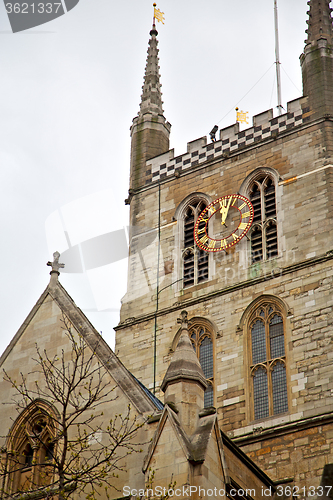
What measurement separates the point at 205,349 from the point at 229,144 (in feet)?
26.5

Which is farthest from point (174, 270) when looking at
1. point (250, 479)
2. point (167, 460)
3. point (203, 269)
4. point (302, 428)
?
point (167, 460)

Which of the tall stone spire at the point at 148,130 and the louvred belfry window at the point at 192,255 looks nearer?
the louvred belfry window at the point at 192,255

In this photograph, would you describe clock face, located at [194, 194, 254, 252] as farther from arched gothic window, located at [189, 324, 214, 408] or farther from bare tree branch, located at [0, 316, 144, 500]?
bare tree branch, located at [0, 316, 144, 500]

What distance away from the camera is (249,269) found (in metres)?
31.5

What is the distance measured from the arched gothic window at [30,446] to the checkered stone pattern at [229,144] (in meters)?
15.8

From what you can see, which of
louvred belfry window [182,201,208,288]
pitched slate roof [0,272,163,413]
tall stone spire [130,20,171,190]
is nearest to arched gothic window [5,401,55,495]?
pitched slate roof [0,272,163,413]

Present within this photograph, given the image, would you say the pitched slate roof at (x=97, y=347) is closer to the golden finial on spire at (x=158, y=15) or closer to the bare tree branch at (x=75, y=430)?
the bare tree branch at (x=75, y=430)

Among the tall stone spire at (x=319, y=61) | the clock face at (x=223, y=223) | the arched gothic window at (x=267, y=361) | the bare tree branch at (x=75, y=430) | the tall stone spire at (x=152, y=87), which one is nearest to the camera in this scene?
the bare tree branch at (x=75, y=430)

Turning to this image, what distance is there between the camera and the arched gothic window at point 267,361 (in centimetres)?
2838

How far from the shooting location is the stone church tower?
2784cm

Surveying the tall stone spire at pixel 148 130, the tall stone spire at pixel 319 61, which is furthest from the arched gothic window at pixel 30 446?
the tall stone spire at pixel 148 130

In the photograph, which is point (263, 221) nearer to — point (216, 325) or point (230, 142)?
point (216, 325)

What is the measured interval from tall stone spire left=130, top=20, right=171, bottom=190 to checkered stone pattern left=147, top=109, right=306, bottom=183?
0.79 metres

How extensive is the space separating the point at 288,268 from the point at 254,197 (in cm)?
371
